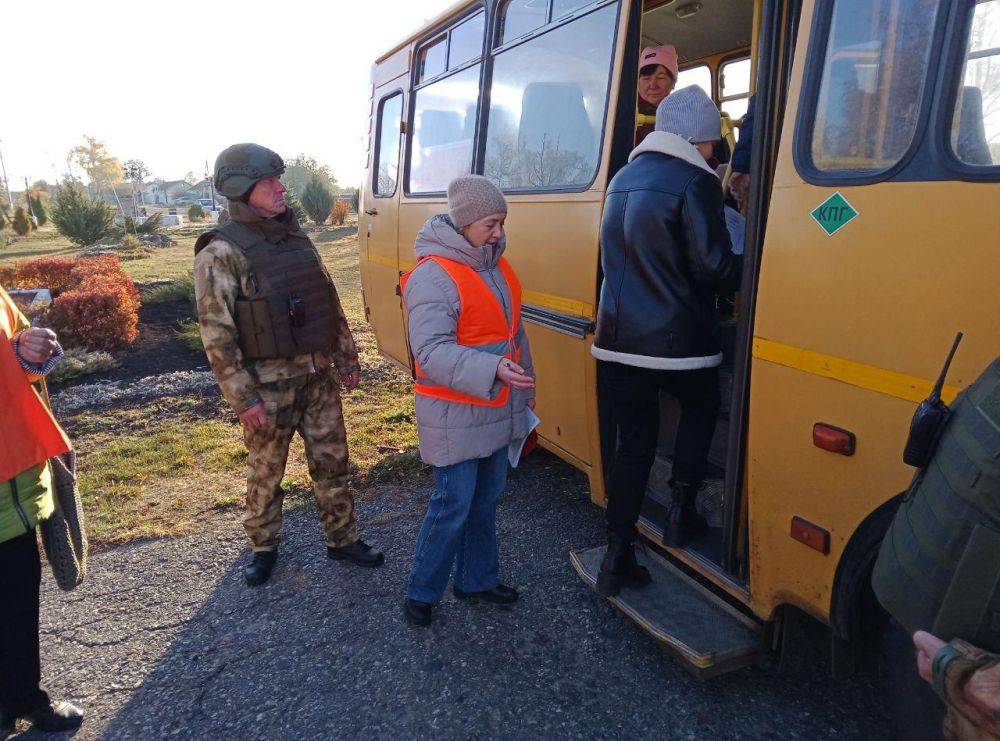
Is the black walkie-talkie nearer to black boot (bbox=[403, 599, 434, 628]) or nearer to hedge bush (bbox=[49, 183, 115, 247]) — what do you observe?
black boot (bbox=[403, 599, 434, 628])

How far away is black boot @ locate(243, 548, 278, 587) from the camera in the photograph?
3.54 m

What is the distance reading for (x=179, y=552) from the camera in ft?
13.0

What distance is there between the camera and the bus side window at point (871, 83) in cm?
182

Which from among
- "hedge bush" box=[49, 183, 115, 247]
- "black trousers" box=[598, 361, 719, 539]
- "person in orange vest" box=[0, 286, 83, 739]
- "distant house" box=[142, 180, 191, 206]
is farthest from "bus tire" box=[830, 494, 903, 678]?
"distant house" box=[142, 180, 191, 206]

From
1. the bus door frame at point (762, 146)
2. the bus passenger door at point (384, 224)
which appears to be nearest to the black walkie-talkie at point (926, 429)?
the bus door frame at point (762, 146)

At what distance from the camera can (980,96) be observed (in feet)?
5.60

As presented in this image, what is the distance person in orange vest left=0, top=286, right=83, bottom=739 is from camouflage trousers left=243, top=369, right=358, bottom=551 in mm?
970

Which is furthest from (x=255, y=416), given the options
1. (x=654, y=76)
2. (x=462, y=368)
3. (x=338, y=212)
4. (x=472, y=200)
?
(x=338, y=212)

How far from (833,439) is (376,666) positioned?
6.63 ft

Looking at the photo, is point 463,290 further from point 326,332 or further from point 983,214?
point 983,214

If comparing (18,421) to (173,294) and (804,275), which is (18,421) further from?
(173,294)

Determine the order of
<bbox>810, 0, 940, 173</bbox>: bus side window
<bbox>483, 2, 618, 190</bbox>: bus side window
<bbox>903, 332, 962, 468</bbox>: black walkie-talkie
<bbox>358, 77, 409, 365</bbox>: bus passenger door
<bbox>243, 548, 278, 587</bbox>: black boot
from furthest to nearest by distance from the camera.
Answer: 1. <bbox>358, 77, 409, 365</bbox>: bus passenger door
2. <bbox>243, 548, 278, 587</bbox>: black boot
3. <bbox>483, 2, 618, 190</bbox>: bus side window
4. <bbox>810, 0, 940, 173</bbox>: bus side window
5. <bbox>903, 332, 962, 468</bbox>: black walkie-talkie

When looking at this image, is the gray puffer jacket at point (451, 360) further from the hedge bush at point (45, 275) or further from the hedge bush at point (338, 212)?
the hedge bush at point (338, 212)

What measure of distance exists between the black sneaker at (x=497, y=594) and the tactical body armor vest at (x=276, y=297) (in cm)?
140
